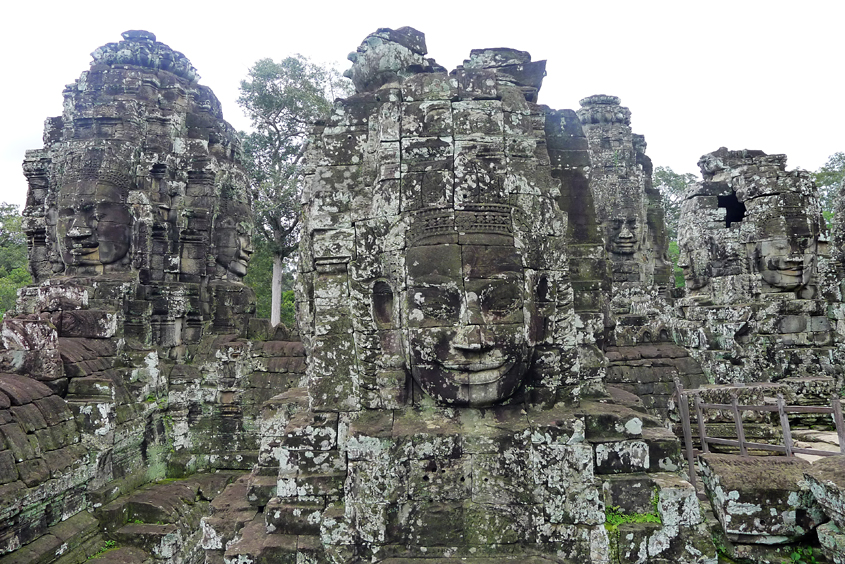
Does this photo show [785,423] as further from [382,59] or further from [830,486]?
[382,59]

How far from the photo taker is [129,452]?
6762 mm

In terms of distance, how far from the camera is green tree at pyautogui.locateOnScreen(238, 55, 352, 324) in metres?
18.6

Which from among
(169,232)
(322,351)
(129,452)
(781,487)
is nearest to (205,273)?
(169,232)

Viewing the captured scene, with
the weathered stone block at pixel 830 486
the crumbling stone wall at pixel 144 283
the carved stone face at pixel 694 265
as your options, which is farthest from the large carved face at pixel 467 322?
the carved stone face at pixel 694 265

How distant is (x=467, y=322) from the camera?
3.58m

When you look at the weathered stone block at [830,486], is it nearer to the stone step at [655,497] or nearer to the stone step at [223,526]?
the stone step at [655,497]

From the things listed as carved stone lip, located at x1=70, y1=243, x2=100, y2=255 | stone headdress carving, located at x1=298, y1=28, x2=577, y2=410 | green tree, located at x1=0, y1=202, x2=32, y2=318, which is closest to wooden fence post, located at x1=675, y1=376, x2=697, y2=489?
stone headdress carving, located at x1=298, y1=28, x2=577, y2=410

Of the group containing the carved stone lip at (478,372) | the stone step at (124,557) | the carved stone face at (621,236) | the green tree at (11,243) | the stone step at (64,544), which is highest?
the green tree at (11,243)

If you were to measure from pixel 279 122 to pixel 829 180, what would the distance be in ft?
93.8

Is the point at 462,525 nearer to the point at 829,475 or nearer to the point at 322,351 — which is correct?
the point at 322,351

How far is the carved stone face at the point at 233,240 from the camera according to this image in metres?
9.13

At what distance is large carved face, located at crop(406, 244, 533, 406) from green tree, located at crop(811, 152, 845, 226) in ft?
99.6

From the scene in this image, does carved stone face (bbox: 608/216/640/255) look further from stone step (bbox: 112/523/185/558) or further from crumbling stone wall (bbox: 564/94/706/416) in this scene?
stone step (bbox: 112/523/185/558)

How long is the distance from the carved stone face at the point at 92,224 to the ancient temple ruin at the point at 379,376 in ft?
0.10
